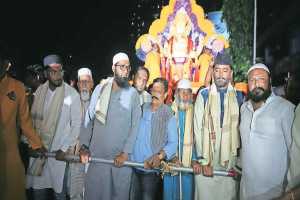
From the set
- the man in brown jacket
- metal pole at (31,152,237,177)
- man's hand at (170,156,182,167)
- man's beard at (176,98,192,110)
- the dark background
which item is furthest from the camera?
the dark background

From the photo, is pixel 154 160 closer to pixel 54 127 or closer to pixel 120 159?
pixel 120 159

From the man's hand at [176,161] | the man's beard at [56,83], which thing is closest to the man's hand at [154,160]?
the man's hand at [176,161]

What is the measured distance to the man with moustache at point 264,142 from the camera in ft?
14.5

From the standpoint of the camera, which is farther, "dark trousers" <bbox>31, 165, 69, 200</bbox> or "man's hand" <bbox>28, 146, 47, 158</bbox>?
"dark trousers" <bbox>31, 165, 69, 200</bbox>

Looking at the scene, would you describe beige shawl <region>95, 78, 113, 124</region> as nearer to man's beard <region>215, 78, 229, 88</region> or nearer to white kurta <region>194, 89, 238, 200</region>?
white kurta <region>194, 89, 238, 200</region>

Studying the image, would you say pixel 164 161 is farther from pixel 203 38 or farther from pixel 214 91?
pixel 203 38

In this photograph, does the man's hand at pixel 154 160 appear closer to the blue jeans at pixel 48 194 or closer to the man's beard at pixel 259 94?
the blue jeans at pixel 48 194

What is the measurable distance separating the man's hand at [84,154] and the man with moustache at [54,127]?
0.29m

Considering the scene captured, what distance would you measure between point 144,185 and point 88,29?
16.7m

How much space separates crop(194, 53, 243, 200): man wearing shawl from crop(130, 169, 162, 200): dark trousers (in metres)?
0.59

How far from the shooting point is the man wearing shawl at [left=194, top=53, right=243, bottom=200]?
5.31m

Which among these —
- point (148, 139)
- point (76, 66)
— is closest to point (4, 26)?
point (76, 66)

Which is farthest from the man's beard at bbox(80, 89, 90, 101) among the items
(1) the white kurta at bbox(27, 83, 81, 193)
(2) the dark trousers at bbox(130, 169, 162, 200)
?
(2) the dark trousers at bbox(130, 169, 162, 200)

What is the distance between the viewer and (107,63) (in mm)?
24062
